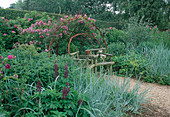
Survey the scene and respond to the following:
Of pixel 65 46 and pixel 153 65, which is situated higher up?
pixel 65 46

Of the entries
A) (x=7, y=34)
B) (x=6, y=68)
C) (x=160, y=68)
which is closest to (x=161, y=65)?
(x=160, y=68)

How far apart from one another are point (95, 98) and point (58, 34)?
2.93 m

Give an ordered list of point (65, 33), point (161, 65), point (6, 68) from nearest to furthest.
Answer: point (6, 68), point (161, 65), point (65, 33)

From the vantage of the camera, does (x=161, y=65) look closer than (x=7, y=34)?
Yes

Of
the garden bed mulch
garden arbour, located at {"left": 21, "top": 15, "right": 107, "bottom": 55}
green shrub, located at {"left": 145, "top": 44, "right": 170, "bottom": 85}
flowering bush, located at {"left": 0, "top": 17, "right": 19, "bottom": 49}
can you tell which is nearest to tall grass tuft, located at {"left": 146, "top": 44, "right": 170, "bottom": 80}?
green shrub, located at {"left": 145, "top": 44, "right": 170, "bottom": 85}

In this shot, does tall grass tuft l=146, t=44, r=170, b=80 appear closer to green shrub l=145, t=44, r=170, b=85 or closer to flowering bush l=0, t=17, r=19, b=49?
green shrub l=145, t=44, r=170, b=85

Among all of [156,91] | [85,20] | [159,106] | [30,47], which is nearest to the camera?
[159,106]

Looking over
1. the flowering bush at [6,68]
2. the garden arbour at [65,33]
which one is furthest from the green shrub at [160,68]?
the flowering bush at [6,68]

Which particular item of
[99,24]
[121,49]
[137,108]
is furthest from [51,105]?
[99,24]

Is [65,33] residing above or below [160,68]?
above

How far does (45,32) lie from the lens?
4.39 metres

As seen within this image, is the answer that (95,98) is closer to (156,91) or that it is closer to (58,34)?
(156,91)

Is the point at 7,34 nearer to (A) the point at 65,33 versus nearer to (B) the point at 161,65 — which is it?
(A) the point at 65,33

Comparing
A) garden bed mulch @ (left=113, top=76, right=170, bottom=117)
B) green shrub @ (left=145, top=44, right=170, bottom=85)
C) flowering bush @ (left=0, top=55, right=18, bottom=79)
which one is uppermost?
flowering bush @ (left=0, top=55, right=18, bottom=79)
